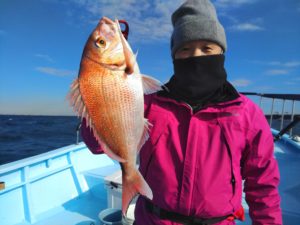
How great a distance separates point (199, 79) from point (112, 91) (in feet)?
2.69

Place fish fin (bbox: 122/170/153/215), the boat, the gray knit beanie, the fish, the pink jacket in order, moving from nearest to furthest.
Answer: the fish → fish fin (bbox: 122/170/153/215) → the pink jacket → the gray knit beanie → the boat

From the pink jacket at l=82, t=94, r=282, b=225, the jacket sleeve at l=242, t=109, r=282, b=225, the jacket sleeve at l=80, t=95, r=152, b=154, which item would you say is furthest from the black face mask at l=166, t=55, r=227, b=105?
the jacket sleeve at l=80, t=95, r=152, b=154

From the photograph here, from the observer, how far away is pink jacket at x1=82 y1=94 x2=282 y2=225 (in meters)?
1.80

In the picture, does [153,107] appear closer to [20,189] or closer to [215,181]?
[215,181]

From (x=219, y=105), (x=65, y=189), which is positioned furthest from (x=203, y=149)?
(x=65, y=189)

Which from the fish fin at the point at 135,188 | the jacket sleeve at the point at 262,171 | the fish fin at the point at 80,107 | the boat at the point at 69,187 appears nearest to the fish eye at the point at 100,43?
the fish fin at the point at 80,107

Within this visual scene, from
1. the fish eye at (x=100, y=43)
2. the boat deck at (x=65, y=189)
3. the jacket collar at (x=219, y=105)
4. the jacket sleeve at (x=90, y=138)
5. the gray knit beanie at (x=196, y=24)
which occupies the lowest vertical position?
the boat deck at (x=65, y=189)

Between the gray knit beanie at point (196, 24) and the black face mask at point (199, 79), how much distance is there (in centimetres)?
14

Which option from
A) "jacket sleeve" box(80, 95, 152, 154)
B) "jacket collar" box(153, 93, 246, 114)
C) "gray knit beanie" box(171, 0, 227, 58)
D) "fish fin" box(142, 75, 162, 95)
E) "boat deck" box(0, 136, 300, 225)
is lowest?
"boat deck" box(0, 136, 300, 225)

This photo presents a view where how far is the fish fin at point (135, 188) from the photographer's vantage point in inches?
63.2

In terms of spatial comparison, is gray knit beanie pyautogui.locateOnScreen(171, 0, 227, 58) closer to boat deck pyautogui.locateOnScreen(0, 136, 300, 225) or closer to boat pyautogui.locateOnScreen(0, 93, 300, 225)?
boat pyautogui.locateOnScreen(0, 93, 300, 225)

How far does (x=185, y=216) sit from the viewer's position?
5.97ft

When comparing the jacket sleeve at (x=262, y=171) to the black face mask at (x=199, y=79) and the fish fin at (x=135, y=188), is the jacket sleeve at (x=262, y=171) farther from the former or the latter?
the fish fin at (x=135, y=188)

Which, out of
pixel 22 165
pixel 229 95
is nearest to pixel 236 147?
pixel 229 95
